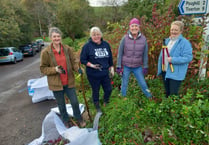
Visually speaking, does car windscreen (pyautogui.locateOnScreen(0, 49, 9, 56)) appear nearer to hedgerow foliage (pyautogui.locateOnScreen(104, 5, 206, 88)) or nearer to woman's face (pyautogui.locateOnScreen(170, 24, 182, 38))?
hedgerow foliage (pyautogui.locateOnScreen(104, 5, 206, 88))

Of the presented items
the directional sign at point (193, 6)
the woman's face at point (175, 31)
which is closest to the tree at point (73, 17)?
the directional sign at point (193, 6)

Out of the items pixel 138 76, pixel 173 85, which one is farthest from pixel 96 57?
pixel 173 85

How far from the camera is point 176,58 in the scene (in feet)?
7.88

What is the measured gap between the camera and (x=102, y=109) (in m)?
3.23

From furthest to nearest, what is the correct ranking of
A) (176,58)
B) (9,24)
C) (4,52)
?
1. (9,24)
2. (4,52)
3. (176,58)

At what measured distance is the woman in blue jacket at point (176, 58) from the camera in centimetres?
238

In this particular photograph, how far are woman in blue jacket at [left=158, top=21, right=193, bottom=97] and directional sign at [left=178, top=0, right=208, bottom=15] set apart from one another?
3.43 feet

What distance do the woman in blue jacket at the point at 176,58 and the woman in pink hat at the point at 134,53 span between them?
0.39m

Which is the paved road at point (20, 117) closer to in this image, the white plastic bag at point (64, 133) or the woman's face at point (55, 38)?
the white plastic bag at point (64, 133)

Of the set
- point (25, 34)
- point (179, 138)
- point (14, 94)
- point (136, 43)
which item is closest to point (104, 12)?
point (25, 34)

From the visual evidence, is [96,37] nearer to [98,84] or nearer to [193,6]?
[98,84]

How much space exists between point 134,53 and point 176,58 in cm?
78

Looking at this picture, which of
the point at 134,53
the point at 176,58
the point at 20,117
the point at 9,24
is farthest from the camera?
the point at 9,24

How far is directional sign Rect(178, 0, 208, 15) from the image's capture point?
3105 mm
